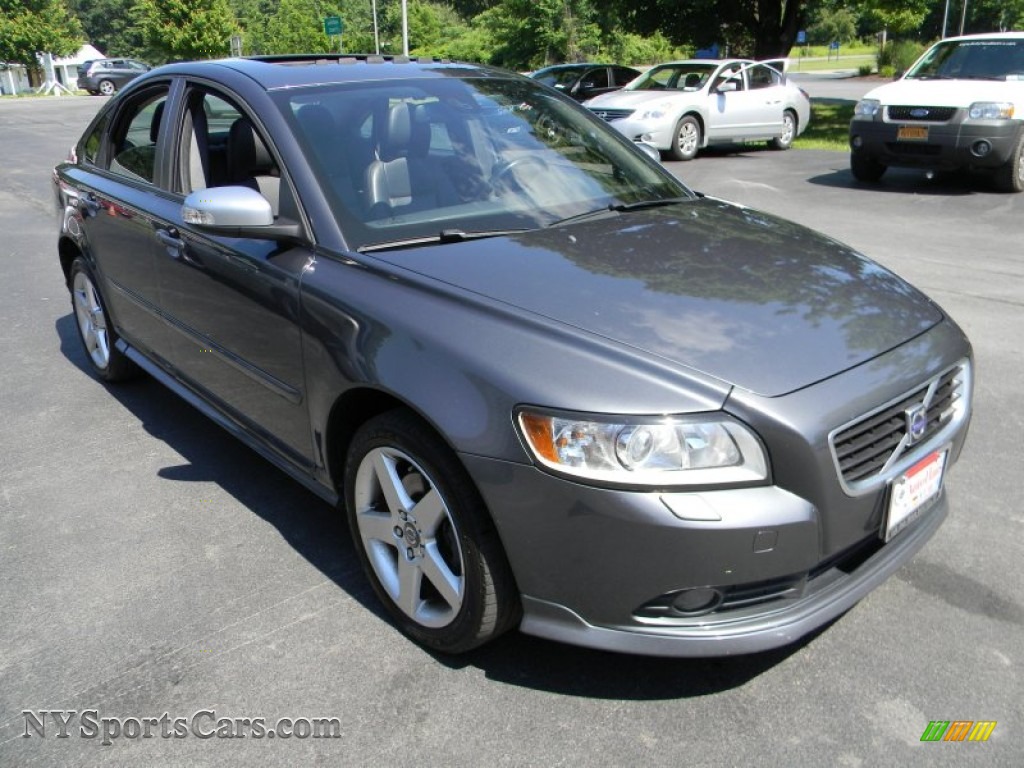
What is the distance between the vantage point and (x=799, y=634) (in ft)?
7.63

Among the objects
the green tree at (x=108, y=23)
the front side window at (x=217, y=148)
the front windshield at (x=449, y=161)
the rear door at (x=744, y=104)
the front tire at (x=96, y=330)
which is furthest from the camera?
the green tree at (x=108, y=23)

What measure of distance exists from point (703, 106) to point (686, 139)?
57 centimetres

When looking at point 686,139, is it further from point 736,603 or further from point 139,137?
point 736,603

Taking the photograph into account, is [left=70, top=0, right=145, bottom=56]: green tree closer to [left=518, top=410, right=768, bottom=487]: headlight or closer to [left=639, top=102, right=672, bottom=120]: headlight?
[left=639, top=102, right=672, bottom=120]: headlight

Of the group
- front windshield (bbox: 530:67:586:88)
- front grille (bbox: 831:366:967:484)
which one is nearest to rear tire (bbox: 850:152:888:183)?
front windshield (bbox: 530:67:586:88)

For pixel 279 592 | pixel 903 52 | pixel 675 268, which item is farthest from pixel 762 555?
pixel 903 52

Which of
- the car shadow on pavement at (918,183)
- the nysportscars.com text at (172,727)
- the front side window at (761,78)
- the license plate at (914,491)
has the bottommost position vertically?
the nysportscars.com text at (172,727)

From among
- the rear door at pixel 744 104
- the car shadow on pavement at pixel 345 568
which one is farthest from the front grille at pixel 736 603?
the rear door at pixel 744 104

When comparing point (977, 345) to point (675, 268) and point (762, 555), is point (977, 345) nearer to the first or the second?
point (675, 268)

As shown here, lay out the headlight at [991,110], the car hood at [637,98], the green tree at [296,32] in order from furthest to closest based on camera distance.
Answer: the green tree at [296,32], the car hood at [637,98], the headlight at [991,110]

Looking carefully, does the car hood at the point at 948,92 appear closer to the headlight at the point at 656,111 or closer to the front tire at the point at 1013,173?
the front tire at the point at 1013,173

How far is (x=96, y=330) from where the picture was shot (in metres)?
5.19

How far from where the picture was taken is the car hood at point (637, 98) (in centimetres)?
1424

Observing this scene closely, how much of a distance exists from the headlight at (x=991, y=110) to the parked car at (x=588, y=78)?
817 centimetres
